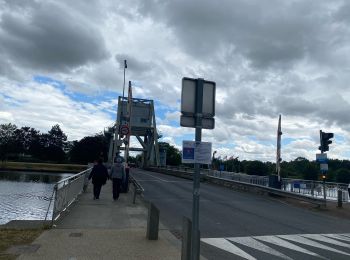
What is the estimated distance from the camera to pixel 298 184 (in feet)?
78.5

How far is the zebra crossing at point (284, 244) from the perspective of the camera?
9055mm

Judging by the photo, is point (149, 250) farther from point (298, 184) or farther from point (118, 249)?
point (298, 184)

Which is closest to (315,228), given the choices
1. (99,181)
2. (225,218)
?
(225,218)

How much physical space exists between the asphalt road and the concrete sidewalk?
90 cm

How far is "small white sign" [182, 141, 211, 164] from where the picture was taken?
6.46 metres

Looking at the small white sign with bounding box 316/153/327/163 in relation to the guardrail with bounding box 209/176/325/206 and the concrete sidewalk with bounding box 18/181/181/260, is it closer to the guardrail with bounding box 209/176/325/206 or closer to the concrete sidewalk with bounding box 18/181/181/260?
the guardrail with bounding box 209/176/325/206

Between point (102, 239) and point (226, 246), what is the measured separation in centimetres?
264

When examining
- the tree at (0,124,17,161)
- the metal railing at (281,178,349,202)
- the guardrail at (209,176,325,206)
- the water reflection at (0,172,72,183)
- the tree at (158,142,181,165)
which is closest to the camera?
the guardrail at (209,176,325,206)

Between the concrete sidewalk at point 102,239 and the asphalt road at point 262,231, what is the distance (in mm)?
898

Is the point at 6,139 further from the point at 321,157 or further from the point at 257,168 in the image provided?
the point at 321,157

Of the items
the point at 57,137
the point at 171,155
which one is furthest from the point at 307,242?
the point at 57,137

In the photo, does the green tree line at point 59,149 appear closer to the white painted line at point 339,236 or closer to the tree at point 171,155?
the tree at point 171,155

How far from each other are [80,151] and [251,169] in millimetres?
52680

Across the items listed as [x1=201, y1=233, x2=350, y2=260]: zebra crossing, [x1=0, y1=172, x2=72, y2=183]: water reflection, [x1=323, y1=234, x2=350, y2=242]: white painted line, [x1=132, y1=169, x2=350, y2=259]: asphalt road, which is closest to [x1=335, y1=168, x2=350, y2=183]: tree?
[x1=0, y1=172, x2=72, y2=183]: water reflection
